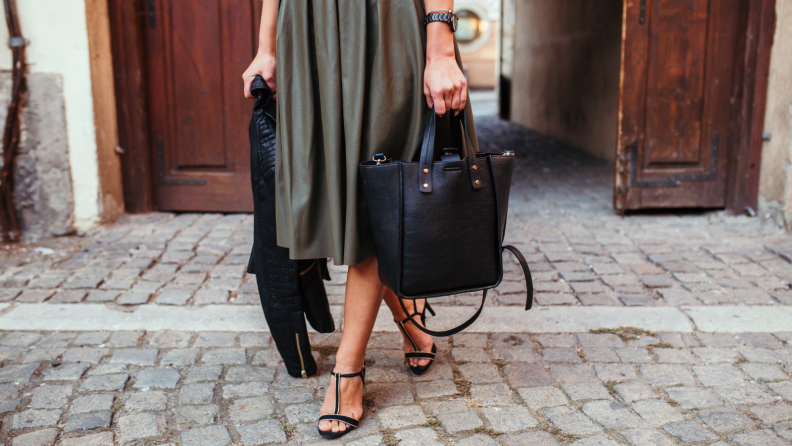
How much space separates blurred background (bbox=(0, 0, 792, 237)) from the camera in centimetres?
401

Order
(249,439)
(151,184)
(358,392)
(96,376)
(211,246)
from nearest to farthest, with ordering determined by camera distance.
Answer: (249,439) → (358,392) → (96,376) → (211,246) → (151,184)

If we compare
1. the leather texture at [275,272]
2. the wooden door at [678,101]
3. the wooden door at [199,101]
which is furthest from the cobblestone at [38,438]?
the wooden door at [678,101]

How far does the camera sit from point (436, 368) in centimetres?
234

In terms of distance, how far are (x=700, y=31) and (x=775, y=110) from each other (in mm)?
→ 703

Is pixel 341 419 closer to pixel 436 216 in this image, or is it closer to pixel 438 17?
pixel 436 216

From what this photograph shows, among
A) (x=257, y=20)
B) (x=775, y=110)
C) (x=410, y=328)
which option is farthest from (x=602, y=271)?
(x=257, y=20)

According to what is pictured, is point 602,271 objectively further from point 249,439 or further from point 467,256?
point 249,439

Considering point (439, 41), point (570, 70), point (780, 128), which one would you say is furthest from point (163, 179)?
point (570, 70)

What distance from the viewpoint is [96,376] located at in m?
2.26

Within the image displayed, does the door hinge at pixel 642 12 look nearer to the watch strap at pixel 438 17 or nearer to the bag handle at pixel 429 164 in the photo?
the watch strap at pixel 438 17

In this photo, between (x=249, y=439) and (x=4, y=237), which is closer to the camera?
(x=249, y=439)

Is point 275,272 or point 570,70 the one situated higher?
point 570,70

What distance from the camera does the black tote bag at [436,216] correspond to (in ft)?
5.52

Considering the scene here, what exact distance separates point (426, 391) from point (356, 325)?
0.38 meters
